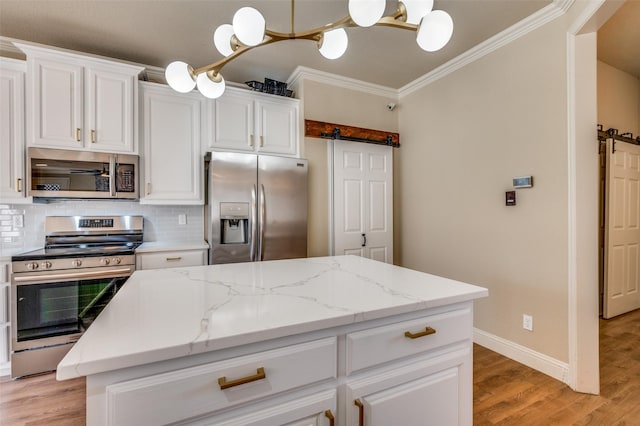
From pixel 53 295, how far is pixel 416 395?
2617 mm

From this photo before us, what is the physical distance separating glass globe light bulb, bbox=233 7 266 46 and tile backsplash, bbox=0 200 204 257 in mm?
2424

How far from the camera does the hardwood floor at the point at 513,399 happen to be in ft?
5.82

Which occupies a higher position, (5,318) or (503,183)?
(503,183)

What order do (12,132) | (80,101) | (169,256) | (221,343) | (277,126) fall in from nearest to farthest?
1. (221,343)
2. (12,132)
3. (80,101)
4. (169,256)
5. (277,126)

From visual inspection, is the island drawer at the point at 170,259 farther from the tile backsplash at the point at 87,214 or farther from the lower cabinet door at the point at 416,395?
the lower cabinet door at the point at 416,395

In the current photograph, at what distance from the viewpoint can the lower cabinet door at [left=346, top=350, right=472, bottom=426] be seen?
965 millimetres

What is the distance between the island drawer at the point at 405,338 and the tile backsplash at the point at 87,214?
106 inches

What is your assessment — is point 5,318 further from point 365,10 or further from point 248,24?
point 365,10

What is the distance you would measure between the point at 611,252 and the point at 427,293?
11.6 ft

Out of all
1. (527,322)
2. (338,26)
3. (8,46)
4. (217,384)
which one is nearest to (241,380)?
(217,384)

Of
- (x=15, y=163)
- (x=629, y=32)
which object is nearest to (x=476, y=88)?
(x=629, y=32)

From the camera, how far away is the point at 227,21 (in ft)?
7.87

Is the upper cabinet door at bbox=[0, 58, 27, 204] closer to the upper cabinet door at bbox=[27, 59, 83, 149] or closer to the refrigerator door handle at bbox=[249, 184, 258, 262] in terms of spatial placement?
the upper cabinet door at bbox=[27, 59, 83, 149]

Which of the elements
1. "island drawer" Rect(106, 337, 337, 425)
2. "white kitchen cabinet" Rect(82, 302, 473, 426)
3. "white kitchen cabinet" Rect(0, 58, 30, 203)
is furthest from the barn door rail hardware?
"island drawer" Rect(106, 337, 337, 425)
